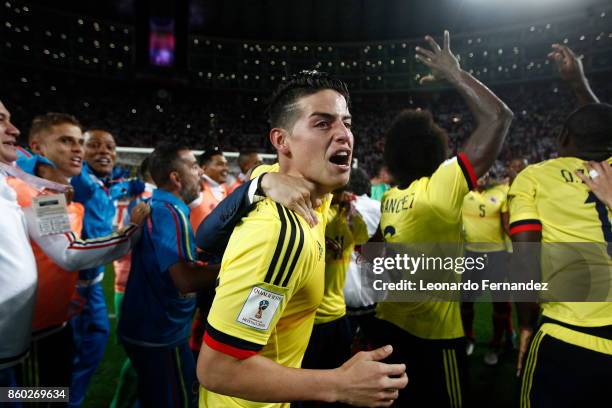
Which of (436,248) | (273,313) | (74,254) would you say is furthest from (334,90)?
(74,254)

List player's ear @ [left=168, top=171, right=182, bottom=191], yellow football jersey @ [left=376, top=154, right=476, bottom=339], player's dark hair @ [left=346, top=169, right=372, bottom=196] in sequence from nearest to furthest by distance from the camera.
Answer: yellow football jersey @ [left=376, top=154, right=476, bottom=339], player's ear @ [left=168, top=171, right=182, bottom=191], player's dark hair @ [left=346, top=169, right=372, bottom=196]

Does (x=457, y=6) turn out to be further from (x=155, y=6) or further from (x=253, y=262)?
(x=253, y=262)

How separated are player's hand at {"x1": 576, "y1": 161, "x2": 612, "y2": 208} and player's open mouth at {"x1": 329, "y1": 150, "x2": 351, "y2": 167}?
1.35 meters

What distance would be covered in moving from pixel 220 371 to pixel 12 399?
154 centimetres

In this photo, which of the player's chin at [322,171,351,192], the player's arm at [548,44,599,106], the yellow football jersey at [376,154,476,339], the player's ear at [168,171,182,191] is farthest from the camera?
the player's ear at [168,171,182,191]

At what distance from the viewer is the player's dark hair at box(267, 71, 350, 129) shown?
159cm

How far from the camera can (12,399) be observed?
191cm

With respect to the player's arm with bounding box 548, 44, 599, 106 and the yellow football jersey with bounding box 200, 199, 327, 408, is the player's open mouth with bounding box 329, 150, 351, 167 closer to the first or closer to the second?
the yellow football jersey with bounding box 200, 199, 327, 408

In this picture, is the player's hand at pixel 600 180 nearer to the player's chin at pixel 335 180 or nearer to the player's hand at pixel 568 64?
the player's hand at pixel 568 64

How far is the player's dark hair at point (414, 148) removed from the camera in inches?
107

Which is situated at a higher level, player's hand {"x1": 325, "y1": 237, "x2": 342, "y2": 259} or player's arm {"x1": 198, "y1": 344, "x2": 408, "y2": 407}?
player's hand {"x1": 325, "y1": 237, "x2": 342, "y2": 259}

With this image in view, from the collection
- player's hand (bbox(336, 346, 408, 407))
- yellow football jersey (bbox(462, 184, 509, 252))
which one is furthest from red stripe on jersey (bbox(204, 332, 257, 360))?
yellow football jersey (bbox(462, 184, 509, 252))

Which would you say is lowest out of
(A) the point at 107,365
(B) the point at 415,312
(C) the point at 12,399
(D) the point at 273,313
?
(A) the point at 107,365

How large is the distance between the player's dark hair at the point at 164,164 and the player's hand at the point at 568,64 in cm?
282
